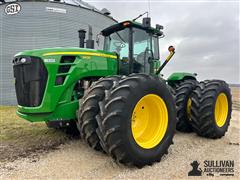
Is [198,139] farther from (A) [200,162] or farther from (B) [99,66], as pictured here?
(B) [99,66]

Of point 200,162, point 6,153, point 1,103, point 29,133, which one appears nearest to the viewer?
point 200,162

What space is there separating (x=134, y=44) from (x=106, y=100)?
6.97ft

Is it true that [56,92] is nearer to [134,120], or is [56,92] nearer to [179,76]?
[134,120]

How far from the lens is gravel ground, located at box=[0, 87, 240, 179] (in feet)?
10.9

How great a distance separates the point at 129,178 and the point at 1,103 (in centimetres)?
1415

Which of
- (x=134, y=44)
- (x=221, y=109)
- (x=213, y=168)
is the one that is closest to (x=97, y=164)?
(x=213, y=168)

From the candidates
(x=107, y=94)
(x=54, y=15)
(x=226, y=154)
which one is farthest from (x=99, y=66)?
(x=54, y=15)

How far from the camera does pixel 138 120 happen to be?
402cm

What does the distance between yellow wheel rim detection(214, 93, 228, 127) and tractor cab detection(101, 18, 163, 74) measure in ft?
6.20

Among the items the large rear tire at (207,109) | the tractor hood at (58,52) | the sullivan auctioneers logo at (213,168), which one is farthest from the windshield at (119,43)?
the sullivan auctioneers logo at (213,168)

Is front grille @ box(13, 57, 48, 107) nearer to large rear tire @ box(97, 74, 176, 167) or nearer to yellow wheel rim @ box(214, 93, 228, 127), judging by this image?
large rear tire @ box(97, 74, 176, 167)

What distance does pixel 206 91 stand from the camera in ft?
17.5

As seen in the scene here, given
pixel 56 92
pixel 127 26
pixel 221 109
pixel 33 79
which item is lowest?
pixel 221 109

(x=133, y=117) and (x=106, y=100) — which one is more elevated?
(x=106, y=100)
